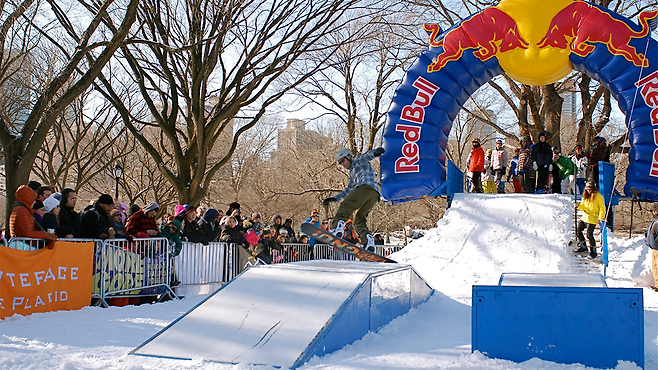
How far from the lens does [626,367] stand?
505 centimetres

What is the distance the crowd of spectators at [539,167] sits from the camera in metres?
14.9

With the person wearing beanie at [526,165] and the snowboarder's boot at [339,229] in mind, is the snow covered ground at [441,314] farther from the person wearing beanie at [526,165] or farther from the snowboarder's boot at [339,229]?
the snowboarder's boot at [339,229]

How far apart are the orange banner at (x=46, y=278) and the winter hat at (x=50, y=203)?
2.44ft

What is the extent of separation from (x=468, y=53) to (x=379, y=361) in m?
12.1

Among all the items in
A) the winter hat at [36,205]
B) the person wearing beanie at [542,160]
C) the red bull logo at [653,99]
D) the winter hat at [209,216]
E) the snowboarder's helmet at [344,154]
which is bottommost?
the winter hat at [209,216]

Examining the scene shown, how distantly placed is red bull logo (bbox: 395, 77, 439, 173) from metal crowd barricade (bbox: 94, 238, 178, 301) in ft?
24.4

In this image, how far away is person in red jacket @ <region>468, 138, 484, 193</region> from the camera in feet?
50.9

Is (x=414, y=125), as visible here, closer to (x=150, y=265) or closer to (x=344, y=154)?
(x=344, y=154)

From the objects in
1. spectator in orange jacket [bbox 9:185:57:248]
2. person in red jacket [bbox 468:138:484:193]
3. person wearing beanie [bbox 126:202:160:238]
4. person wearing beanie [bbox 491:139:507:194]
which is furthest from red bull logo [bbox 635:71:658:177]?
spectator in orange jacket [bbox 9:185:57:248]

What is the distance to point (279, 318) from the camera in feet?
19.0

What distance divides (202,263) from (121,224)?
1.81 metres

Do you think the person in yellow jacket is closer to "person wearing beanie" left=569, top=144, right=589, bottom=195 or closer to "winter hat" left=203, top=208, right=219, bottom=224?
"person wearing beanie" left=569, top=144, right=589, bottom=195

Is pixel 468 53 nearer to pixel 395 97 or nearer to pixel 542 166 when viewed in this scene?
pixel 395 97

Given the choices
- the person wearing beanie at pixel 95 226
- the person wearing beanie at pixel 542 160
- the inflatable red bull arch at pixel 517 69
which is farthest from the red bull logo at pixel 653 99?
the person wearing beanie at pixel 95 226
